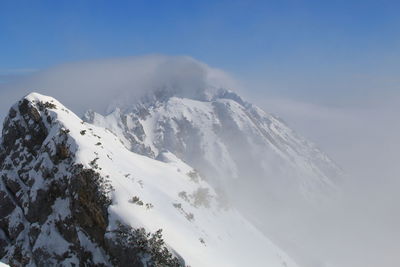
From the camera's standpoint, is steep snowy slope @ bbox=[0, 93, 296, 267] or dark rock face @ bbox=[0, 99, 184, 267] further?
dark rock face @ bbox=[0, 99, 184, 267]

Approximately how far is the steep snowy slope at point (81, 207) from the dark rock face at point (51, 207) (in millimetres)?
82

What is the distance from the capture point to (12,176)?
42.2m

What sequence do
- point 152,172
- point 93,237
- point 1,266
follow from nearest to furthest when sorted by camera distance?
point 1,266, point 93,237, point 152,172

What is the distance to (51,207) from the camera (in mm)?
36625

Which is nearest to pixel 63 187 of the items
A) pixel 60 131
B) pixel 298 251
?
pixel 60 131

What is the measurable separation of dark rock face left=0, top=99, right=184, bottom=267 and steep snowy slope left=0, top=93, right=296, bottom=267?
0.27ft

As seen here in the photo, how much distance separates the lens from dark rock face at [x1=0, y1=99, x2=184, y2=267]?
3238 cm

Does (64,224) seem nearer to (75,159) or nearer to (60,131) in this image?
(75,159)

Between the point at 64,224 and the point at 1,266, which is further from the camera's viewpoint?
the point at 64,224

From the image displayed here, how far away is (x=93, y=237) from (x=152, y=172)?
19839 mm

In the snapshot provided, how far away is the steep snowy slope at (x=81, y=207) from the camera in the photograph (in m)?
32.1

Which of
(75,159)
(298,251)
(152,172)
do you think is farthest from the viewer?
(298,251)

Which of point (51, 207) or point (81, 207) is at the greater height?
point (81, 207)

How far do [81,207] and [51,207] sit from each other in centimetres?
412
